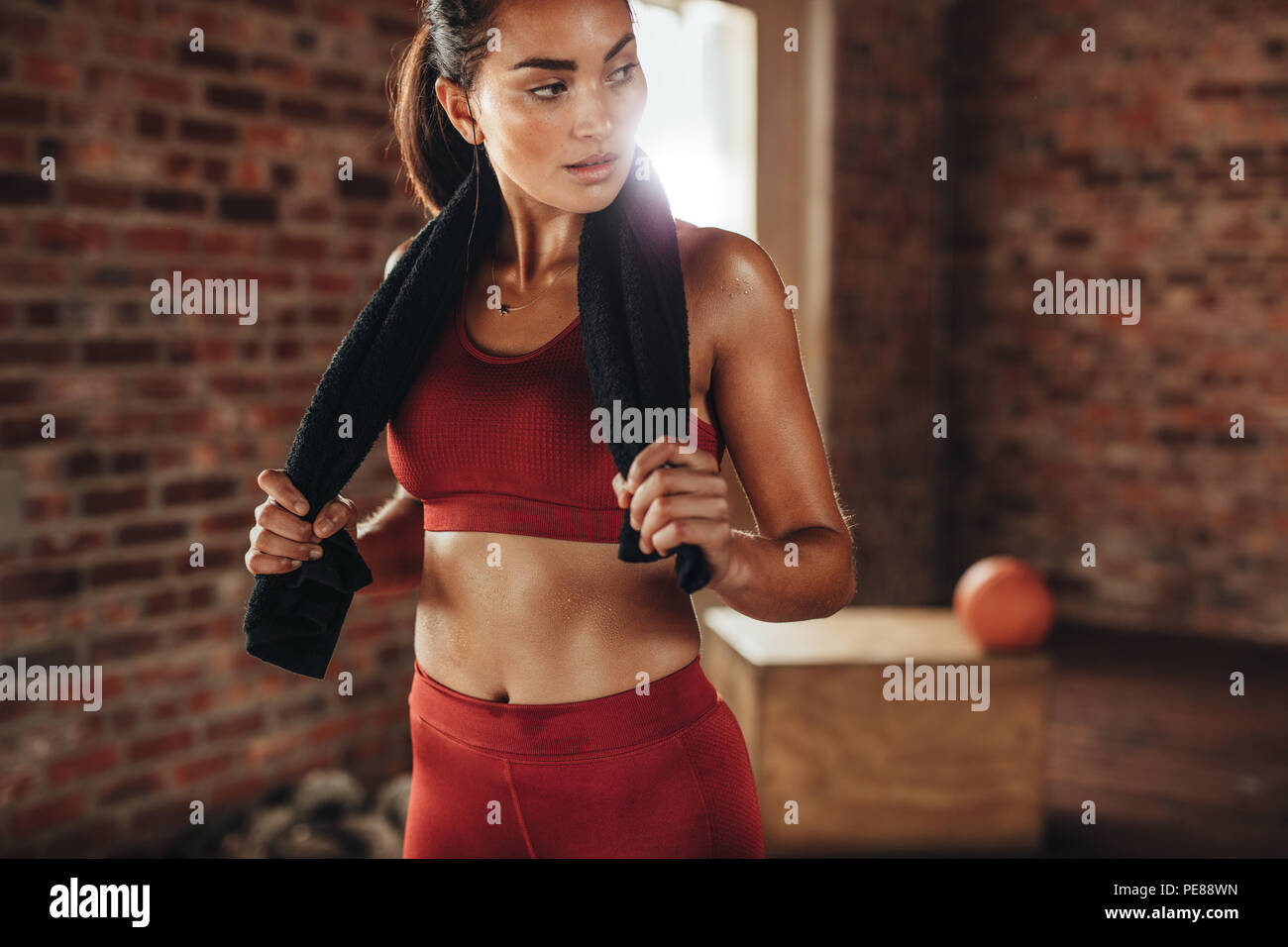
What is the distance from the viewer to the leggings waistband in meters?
1.05

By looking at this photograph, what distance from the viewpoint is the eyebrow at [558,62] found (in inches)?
38.3

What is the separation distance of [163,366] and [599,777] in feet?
6.00

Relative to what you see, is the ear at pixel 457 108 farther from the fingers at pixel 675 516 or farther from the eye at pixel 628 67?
the fingers at pixel 675 516

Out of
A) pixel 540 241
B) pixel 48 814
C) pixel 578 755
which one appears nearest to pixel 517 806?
pixel 578 755

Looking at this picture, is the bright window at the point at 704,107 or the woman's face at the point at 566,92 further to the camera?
the bright window at the point at 704,107

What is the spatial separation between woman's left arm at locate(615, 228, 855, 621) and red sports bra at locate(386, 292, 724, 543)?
49 mm

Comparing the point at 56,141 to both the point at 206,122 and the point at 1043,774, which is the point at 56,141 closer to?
the point at 206,122

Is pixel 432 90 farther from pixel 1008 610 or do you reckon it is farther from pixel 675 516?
pixel 1008 610

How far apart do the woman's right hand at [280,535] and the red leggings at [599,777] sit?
0.66ft

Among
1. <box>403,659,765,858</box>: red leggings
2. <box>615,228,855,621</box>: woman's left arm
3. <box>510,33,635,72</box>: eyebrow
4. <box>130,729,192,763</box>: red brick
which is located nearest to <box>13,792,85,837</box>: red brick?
<box>130,729,192,763</box>: red brick

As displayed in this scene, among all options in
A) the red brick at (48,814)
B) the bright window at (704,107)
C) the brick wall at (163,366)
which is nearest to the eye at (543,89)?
the brick wall at (163,366)

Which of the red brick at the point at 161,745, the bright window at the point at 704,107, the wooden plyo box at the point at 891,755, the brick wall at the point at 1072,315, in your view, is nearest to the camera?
the red brick at the point at 161,745

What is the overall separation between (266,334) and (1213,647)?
13.2 feet

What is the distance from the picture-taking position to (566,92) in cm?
98
